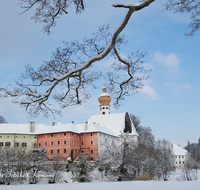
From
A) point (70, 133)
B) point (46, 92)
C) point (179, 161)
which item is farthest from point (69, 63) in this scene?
point (179, 161)

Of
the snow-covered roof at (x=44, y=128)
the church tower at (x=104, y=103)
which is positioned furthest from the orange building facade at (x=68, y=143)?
the church tower at (x=104, y=103)

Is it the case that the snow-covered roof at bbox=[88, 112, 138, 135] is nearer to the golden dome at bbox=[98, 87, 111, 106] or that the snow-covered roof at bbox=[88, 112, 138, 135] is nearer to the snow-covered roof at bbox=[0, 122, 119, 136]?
the golden dome at bbox=[98, 87, 111, 106]

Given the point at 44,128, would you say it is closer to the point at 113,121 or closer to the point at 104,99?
the point at 113,121

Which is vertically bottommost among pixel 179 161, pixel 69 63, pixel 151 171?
pixel 179 161

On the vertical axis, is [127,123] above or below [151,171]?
above

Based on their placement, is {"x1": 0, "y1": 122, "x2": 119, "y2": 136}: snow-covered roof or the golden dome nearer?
{"x1": 0, "y1": 122, "x2": 119, "y2": 136}: snow-covered roof

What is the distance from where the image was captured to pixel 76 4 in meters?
7.01

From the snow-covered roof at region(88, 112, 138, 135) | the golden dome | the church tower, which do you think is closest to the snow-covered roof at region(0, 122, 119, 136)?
the snow-covered roof at region(88, 112, 138, 135)

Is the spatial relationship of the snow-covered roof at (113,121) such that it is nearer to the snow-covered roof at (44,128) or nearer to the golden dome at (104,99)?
the golden dome at (104,99)

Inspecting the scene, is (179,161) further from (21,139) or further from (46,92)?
(46,92)

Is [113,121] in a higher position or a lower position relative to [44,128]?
higher

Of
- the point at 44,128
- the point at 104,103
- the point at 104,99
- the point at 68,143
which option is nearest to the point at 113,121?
the point at 104,103

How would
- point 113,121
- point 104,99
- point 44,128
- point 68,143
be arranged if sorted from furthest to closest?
point 104,99, point 113,121, point 44,128, point 68,143

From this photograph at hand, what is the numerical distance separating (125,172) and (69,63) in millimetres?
22702
